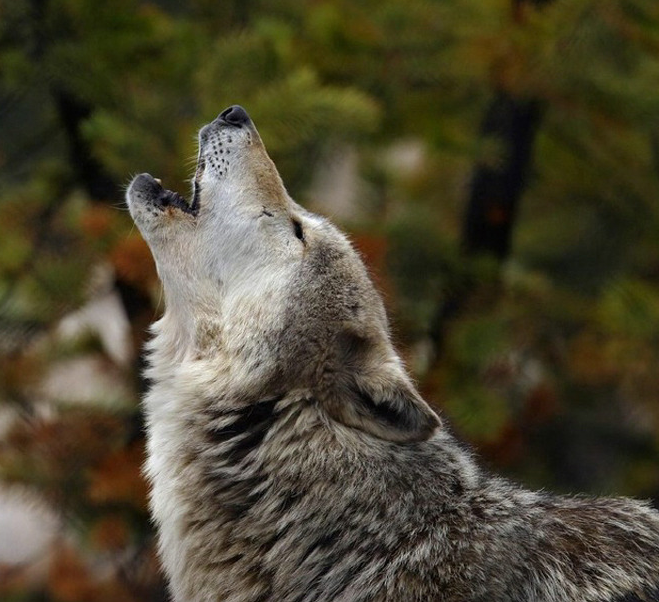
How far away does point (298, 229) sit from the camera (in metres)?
4.05

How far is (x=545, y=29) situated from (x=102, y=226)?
11.0 feet

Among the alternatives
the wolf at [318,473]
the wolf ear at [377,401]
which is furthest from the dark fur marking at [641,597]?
the wolf ear at [377,401]

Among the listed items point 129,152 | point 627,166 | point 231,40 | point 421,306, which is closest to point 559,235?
point 627,166

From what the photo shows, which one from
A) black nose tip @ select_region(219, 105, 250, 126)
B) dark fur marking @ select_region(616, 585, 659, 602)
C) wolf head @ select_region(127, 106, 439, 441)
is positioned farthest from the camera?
black nose tip @ select_region(219, 105, 250, 126)

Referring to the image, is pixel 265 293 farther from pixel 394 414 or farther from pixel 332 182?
pixel 332 182

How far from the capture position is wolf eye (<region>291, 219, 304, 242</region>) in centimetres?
402

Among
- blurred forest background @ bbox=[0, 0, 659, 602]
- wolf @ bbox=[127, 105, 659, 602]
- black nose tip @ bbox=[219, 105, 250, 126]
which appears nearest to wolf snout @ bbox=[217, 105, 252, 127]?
black nose tip @ bbox=[219, 105, 250, 126]

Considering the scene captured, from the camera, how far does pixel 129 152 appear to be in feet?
21.2

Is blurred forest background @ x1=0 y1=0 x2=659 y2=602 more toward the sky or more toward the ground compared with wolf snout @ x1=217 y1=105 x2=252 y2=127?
more toward the ground

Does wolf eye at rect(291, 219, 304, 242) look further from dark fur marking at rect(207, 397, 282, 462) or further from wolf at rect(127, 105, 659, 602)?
dark fur marking at rect(207, 397, 282, 462)

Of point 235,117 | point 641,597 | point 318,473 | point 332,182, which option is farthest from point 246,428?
point 332,182

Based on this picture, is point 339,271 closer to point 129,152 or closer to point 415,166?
point 129,152

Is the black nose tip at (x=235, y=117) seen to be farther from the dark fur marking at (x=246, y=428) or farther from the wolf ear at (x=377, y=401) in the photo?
the dark fur marking at (x=246, y=428)

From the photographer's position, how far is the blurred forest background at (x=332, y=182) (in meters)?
6.79
